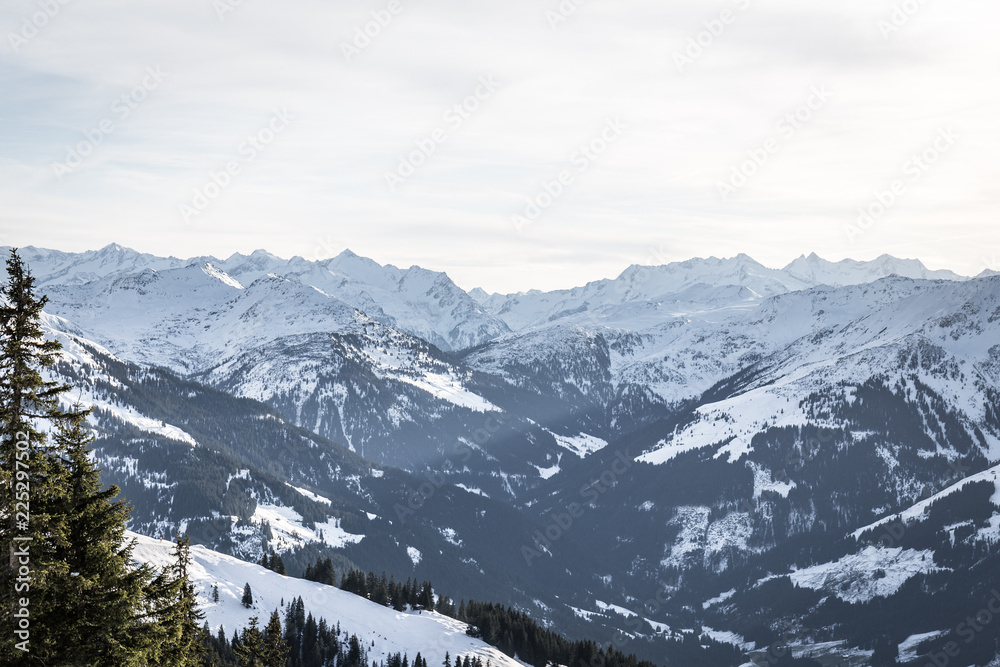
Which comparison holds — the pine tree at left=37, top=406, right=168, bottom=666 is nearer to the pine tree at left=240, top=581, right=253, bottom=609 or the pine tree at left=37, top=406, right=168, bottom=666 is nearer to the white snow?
the white snow

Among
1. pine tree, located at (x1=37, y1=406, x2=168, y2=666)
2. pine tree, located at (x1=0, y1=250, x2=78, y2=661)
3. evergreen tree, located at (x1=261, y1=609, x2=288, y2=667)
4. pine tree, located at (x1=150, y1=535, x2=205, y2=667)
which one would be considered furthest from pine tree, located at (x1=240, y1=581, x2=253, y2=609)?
pine tree, located at (x1=0, y1=250, x2=78, y2=661)

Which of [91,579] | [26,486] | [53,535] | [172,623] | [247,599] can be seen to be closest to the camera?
[26,486]

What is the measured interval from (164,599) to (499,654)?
167253 millimetres

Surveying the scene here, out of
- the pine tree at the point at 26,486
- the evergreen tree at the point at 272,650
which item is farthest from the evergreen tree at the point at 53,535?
the evergreen tree at the point at 272,650

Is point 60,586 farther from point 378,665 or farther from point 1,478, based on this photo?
point 378,665

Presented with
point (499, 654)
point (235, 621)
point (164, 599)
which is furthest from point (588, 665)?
point (164, 599)

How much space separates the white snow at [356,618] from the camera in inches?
7037

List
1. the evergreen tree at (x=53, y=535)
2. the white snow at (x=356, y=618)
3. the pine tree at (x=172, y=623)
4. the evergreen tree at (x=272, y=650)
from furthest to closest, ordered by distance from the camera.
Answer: the white snow at (x=356, y=618) → the evergreen tree at (x=272, y=650) → the pine tree at (x=172, y=623) → the evergreen tree at (x=53, y=535)

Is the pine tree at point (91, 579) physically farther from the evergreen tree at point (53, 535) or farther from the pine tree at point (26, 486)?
the pine tree at point (26, 486)

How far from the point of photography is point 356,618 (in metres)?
190

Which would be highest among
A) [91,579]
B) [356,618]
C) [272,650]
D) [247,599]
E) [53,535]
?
[53,535]

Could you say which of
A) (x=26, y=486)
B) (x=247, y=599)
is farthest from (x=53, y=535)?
(x=247, y=599)

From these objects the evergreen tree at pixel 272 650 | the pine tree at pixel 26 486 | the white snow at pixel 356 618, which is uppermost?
the pine tree at pixel 26 486

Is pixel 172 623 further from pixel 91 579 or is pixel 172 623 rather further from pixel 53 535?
pixel 53 535
